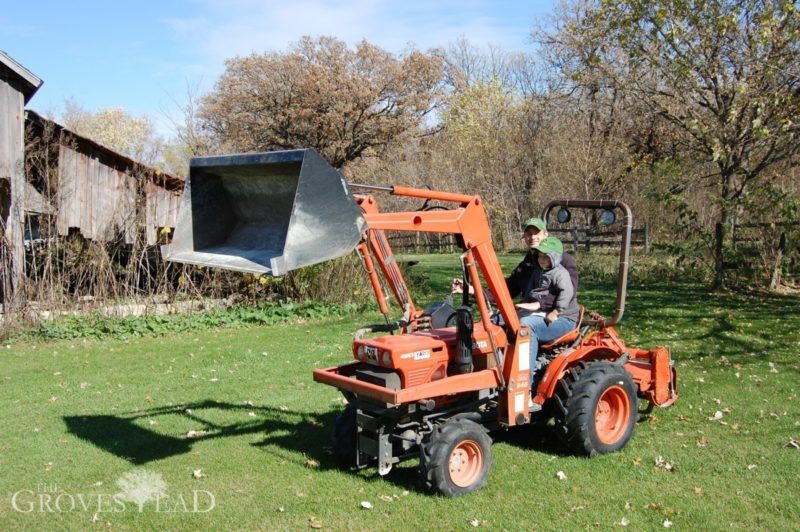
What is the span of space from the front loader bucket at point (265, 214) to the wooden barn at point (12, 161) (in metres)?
8.33

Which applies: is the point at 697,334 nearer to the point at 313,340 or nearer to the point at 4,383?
the point at 313,340

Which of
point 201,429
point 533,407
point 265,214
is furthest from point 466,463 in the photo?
point 201,429

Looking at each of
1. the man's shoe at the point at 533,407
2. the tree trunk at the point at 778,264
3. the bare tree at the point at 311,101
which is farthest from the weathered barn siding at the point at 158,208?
the bare tree at the point at 311,101

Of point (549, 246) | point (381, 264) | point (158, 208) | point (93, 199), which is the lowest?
point (381, 264)

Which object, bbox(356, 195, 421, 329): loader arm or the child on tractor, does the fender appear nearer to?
the child on tractor

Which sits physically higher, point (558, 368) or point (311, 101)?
point (311, 101)

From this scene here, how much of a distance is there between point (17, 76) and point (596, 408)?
12010mm

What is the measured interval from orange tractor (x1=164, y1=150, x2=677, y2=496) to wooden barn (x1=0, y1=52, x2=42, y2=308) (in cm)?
850

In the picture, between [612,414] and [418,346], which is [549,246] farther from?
[612,414]

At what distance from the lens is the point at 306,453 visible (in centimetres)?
637

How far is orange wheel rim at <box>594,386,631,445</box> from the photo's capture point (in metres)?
6.36

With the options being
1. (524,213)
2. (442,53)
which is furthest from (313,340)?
(442,53)

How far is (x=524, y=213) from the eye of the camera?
35969mm

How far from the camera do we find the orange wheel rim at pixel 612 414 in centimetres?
636
